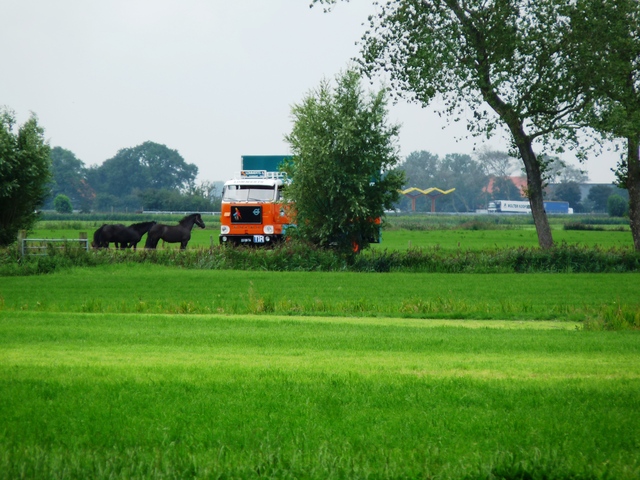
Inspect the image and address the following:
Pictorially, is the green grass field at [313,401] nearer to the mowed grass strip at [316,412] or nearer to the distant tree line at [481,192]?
the mowed grass strip at [316,412]

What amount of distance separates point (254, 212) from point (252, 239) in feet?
4.59

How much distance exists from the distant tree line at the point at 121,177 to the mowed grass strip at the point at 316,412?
137m

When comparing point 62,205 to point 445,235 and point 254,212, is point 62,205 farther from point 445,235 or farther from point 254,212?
point 254,212

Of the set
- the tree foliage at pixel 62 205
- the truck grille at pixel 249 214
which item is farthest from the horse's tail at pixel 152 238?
the tree foliage at pixel 62 205

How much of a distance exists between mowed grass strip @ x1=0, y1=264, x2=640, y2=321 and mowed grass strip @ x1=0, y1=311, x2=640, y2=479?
992 centimetres

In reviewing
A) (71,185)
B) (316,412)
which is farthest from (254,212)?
(71,185)

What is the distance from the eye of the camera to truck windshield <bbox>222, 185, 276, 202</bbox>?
148 feet

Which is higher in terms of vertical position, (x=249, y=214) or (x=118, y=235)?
(x=249, y=214)

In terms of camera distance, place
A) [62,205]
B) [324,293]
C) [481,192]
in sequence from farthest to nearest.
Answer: [481,192], [62,205], [324,293]

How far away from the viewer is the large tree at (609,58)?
42719 mm

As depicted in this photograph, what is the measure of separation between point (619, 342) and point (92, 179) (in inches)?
6162

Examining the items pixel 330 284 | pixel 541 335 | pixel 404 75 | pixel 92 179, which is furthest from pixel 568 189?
pixel 541 335

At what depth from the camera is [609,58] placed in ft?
143

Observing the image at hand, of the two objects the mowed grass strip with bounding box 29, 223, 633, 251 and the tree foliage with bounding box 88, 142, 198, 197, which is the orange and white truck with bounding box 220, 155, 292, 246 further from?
the tree foliage with bounding box 88, 142, 198, 197
